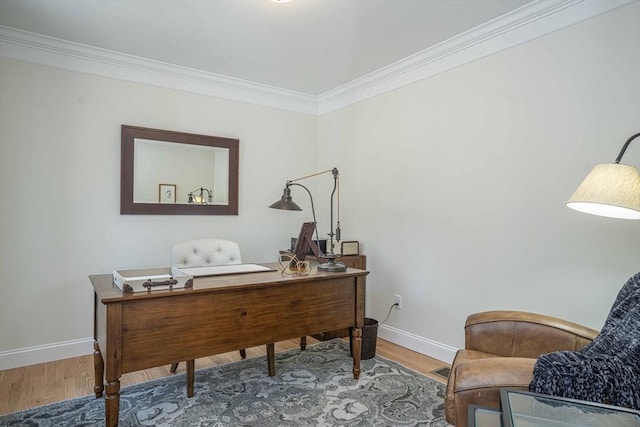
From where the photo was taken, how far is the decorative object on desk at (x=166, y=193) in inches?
130

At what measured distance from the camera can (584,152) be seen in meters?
2.18

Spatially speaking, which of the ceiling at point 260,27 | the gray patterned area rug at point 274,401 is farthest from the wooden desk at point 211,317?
the ceiling at point 260,27

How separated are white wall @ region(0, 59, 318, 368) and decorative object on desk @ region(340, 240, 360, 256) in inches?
48.4

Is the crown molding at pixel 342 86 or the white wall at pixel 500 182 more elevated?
the crown molding at pixel 342 86

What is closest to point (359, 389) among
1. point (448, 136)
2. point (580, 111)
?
point (448, 136)

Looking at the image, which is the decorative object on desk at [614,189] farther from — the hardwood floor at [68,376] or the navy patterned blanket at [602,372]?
the hardwood floor at [68,376]

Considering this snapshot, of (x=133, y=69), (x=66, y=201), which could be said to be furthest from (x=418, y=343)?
(x=133, y=69)

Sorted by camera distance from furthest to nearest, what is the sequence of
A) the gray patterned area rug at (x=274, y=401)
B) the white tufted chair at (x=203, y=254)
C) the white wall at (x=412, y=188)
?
the white tufted chair at (x=203, y=254)
the white wall at (x=412, y=188)
the gray patterned area rug at (x=274, y=401)

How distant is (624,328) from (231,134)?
324cm

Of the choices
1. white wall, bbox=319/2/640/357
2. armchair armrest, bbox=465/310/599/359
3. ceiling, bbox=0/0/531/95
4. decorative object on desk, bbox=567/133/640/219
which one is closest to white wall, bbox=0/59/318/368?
ceiling, bbox=0/0/531/95

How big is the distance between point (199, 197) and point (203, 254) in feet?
2.77

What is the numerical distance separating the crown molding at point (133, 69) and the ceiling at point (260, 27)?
0.08 m

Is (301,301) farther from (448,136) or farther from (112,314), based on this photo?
(448,136)

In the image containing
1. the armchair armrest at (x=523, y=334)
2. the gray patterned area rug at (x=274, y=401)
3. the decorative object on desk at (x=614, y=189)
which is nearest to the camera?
the decorative object on desk at (x=614, y=189)
